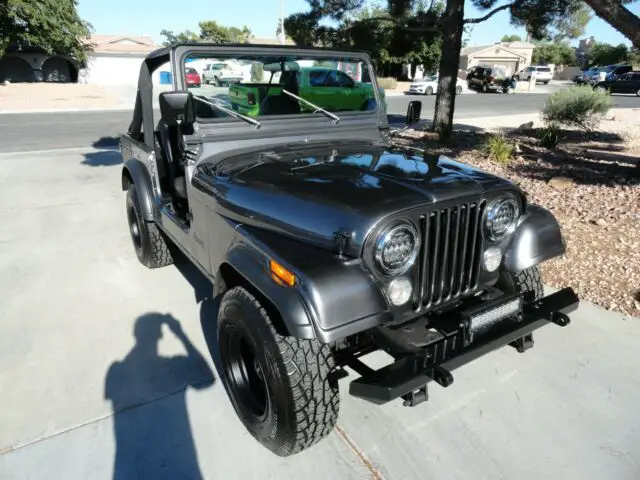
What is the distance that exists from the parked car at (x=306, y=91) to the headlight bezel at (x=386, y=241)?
159 centimetres

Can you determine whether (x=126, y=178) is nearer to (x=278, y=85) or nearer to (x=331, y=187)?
(x=278, y=85)

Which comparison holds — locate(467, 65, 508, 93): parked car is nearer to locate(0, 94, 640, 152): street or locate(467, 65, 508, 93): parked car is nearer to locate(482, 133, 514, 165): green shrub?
locate(0, 94, 640, 152): street

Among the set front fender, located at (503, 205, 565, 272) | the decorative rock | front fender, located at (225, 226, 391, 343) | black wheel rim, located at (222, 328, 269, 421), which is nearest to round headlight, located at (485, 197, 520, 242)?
front fender, located at (503, 205, 565, 272)

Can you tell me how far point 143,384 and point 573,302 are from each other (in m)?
2.46

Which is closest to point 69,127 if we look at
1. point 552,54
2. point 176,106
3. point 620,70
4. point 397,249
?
point 176,106

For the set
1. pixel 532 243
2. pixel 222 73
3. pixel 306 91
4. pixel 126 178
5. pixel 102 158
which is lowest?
pixel 102 158

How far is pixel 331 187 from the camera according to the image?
220 cm

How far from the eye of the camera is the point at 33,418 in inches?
94.7

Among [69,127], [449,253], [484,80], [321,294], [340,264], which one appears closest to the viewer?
[321,294]

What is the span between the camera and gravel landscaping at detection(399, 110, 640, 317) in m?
3.79

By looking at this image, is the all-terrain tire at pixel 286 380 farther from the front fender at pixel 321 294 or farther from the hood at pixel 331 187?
the hood at pixel 331 187

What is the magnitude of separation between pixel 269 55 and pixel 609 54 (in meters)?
61.4

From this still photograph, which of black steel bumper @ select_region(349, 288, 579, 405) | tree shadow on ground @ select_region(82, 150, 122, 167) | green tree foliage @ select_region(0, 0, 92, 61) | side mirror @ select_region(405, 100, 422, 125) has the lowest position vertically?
tree shadow on ground @ select_region(82, 150, 122, 167)

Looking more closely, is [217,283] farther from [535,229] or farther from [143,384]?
[535,229]
